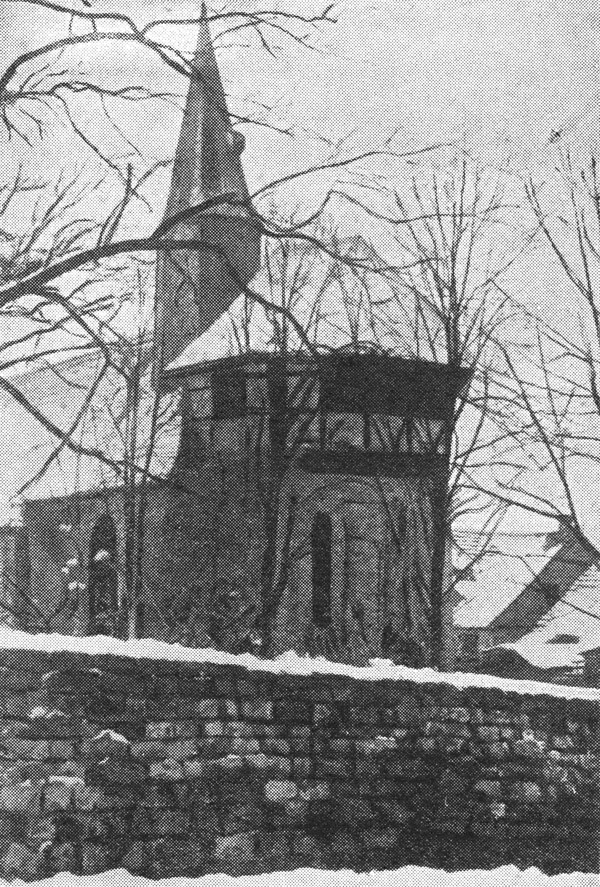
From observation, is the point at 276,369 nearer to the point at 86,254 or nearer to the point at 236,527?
the point at 236,527

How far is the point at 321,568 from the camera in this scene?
24.3 metres

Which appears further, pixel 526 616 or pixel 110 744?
pixel 526 616

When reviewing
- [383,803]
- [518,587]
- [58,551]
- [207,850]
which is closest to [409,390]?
[383,803]

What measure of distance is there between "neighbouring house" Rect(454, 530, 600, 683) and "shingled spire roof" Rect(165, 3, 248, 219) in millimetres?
20967

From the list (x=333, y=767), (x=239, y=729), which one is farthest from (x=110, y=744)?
(x=333, y=767)

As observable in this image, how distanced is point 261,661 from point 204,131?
16.8ft

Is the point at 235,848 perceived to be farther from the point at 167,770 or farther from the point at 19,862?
the point at 19,862

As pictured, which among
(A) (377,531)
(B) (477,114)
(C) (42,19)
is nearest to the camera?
(C) (42,19)

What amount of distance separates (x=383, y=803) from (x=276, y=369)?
32.9 ft

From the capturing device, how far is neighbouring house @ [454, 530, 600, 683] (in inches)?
1308

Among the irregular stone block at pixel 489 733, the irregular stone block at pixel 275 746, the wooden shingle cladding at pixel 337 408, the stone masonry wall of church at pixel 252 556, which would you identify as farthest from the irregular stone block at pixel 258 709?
the stone masonry wall of church at pixel 252 556

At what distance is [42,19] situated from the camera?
24.7 ft

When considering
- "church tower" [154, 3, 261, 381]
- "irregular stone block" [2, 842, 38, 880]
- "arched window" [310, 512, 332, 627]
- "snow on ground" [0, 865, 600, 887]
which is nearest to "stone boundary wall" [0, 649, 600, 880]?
"irregular stone block" [2, 842, 38, 880]

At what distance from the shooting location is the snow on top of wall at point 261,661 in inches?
263
